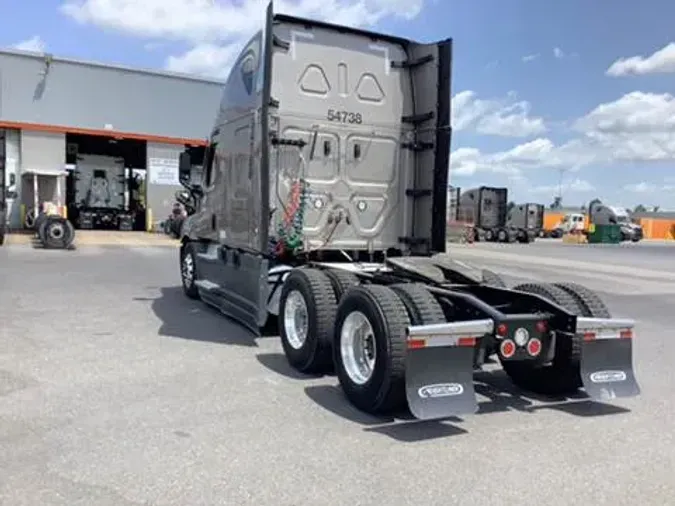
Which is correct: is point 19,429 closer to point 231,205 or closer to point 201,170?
point 231,205

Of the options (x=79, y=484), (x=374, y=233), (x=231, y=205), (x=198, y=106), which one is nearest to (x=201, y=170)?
(x=231, y=205)

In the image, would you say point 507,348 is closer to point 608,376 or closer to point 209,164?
point 608,376

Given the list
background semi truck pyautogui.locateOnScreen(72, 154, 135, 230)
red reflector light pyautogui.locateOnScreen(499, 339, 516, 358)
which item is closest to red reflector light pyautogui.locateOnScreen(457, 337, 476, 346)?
red reflector light pyautogui.locateOnScreen(499, 339, 516, 358)

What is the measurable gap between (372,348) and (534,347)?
4.29ft

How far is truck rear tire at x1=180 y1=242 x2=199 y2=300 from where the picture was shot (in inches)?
422

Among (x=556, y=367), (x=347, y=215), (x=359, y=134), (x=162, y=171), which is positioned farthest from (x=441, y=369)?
(x=162, y=171)

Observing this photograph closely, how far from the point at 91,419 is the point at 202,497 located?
1624 millimetres

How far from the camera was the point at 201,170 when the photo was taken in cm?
1057

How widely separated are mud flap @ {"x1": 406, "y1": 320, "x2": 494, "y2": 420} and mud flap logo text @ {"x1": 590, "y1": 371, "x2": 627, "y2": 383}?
3.82 ft

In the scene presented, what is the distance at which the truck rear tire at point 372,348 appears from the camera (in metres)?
4.91

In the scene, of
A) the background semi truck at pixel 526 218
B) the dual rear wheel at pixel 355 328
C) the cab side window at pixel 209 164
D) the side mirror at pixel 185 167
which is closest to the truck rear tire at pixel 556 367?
the dual rear wheel at pixel 355 328

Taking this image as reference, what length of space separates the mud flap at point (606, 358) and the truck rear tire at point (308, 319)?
7.09ft

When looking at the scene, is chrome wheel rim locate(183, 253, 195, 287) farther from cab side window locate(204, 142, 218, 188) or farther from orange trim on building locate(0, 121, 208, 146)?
orange trim on building locate(0, 121, 208, 146)

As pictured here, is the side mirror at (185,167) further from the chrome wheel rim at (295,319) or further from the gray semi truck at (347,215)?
the chrome wheel rim at (295,319)
